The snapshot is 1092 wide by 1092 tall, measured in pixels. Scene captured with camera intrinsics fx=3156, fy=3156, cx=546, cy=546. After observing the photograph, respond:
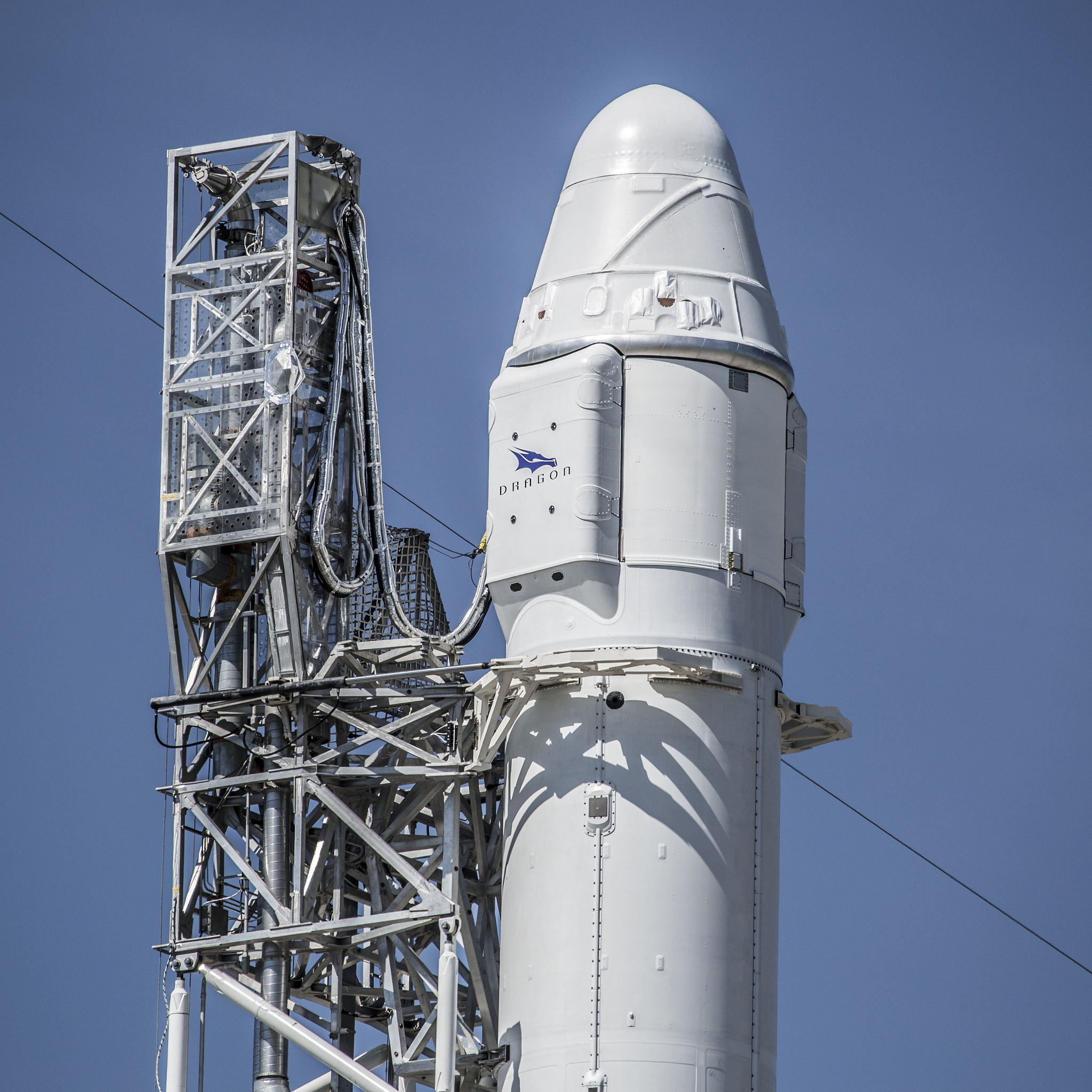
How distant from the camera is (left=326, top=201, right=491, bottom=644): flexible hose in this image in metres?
59.0

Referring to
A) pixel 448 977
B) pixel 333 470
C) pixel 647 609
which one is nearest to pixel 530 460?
pixel 647 609

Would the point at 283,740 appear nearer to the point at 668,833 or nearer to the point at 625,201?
the point at 668,833

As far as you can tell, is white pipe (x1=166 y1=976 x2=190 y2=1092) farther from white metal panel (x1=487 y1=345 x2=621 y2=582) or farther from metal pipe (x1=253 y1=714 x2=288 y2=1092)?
white metal panel (x1=487 y1=345 x2=621 y2=582)

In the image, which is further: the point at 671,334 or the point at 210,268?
the point at 210,268

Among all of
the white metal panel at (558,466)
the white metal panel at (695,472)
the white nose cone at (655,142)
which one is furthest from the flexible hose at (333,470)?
the white metal panel at (695,472)

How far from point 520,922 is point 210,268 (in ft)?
46.8

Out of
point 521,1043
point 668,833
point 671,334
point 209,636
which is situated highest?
point 671,334

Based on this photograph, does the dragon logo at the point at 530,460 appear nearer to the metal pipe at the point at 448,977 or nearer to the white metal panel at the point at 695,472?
the white metal panel at the point at 695,472

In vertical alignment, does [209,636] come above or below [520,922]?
above

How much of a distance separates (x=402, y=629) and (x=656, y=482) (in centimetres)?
697

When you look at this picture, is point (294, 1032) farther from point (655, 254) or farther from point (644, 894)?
point (655, 254)

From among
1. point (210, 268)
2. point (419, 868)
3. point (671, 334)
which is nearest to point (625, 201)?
point (671, 334)

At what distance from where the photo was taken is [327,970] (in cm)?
5797

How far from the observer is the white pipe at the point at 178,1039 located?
55156 millimetres
